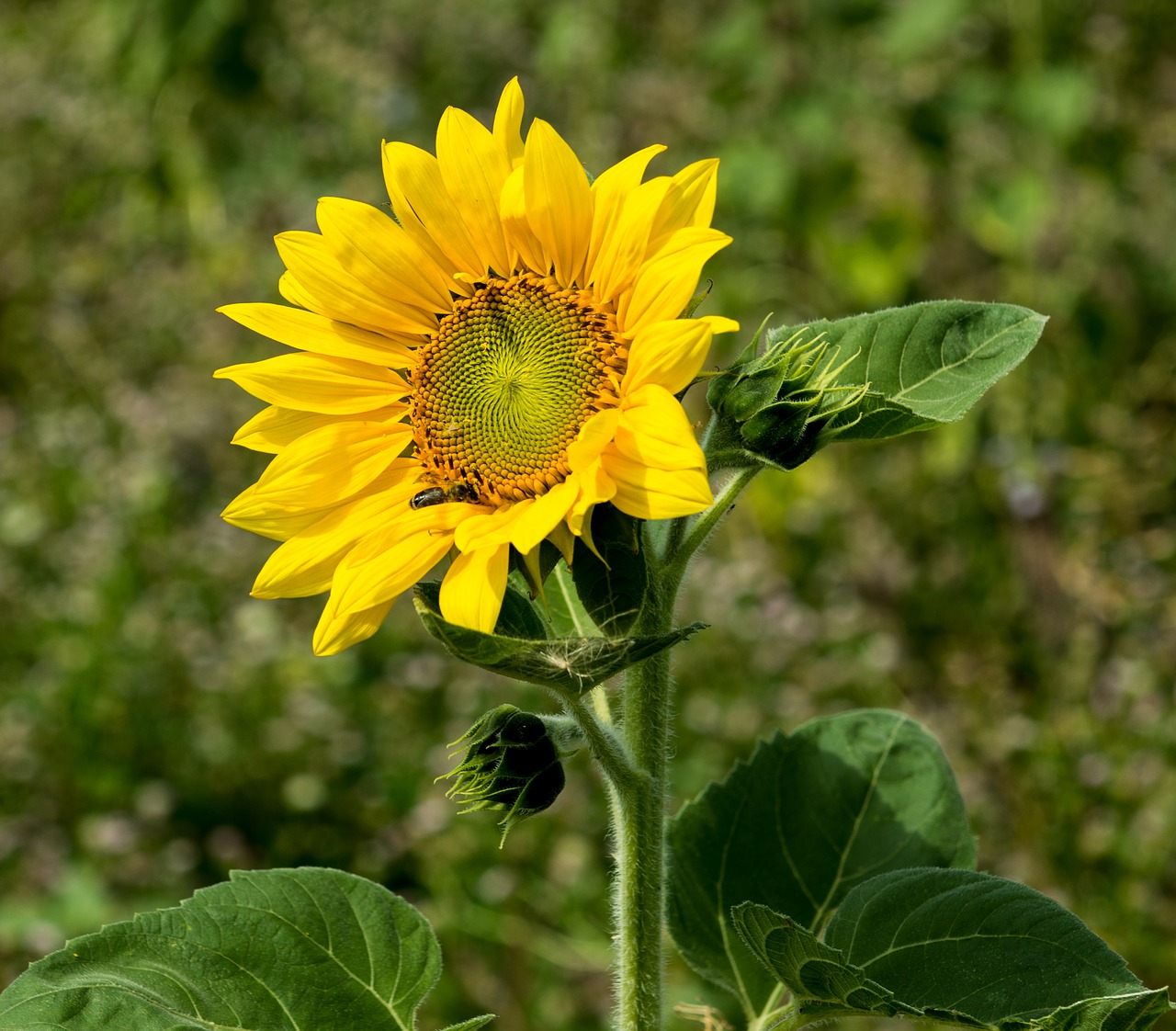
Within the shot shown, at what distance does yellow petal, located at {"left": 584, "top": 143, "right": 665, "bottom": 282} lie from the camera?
1114 mm

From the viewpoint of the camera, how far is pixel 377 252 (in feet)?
3.85

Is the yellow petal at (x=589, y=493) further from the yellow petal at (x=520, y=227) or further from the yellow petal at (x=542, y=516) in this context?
the yellow petal at (x=520, y=227)

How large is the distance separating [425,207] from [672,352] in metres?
0.30

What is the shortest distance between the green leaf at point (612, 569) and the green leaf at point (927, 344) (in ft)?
0.89

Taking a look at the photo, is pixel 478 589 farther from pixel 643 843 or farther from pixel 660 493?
pixel 643 843

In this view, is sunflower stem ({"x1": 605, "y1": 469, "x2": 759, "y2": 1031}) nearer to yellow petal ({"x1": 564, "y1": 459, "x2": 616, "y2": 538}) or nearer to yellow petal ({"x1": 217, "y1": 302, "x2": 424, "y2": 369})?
yellow petal ({"x1": 564, "y1": 459, "x2": 616, "y2": 538})

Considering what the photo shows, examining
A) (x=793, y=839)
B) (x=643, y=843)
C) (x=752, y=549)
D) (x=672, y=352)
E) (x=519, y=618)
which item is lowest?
(x=752, y=549)

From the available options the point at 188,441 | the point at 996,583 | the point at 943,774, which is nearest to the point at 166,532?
the point at 188,441

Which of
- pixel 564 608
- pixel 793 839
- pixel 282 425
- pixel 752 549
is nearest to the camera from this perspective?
pixel 282 425

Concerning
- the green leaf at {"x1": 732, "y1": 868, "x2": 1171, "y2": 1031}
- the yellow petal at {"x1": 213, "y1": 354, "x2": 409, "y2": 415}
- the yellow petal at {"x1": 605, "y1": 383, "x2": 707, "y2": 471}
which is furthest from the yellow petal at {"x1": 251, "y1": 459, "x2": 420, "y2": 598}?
the green leaf at {"x1": 732, "y1": 868, "x2": 1171, "y2": 1031}

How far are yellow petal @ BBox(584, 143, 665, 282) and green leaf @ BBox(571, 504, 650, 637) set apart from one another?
232 millimetres

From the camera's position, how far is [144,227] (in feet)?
17.6

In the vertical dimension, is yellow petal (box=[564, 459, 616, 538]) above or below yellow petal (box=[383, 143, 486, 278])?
below

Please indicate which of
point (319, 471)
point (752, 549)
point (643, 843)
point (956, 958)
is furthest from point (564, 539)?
point (752, 549)
